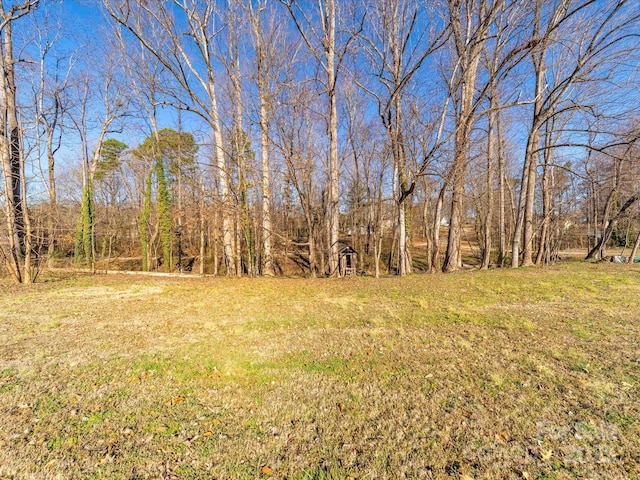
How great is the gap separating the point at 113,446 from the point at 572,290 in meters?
8.29

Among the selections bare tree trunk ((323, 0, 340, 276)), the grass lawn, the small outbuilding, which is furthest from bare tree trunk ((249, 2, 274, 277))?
the grass lawn

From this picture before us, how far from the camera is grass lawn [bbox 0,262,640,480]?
171 cm

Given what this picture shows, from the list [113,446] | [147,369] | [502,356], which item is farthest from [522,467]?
[147,369]

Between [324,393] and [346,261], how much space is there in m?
10.9

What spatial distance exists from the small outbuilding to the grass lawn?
7223mm

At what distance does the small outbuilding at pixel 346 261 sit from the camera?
12266 millimetres

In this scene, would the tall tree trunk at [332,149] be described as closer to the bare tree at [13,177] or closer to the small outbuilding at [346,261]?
the small outbuilding at [346,261]

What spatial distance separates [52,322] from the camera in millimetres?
4473

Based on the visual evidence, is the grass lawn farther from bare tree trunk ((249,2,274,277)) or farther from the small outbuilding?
the small outbuilding

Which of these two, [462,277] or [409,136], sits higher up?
[409,136]

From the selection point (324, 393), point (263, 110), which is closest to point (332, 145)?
point (263, 110)

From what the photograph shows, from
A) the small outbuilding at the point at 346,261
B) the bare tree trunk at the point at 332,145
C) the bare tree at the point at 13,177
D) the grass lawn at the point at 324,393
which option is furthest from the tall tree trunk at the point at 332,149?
the bare tree at the point at 13,177

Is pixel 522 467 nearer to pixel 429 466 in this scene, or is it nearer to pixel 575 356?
pixel 429 466

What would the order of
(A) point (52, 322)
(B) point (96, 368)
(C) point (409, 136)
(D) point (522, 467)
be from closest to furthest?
(D) point (522, 467)
(B) point (96, 368)
(A) point (52, 322)
(C) point (409, 136)
